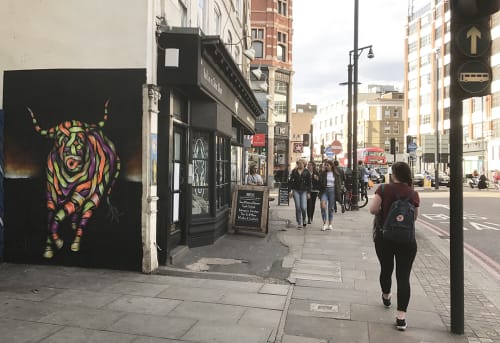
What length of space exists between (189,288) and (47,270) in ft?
7.43

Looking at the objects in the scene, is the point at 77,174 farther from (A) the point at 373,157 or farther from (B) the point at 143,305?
(A) the point at 373,157

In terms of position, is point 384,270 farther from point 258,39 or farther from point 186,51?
point 258,39

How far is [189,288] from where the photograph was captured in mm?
5727

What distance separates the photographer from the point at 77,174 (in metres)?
6.57

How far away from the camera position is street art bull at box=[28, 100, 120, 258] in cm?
652

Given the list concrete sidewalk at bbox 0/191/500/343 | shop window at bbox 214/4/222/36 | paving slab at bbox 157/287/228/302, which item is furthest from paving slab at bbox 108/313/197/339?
shop window at bbox 214/4/222/36

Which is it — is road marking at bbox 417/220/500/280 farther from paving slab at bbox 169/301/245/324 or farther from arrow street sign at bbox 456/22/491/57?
paving slab at bbox 169/301/245/324

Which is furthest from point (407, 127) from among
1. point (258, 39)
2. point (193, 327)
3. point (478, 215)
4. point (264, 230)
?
point (193, 327)

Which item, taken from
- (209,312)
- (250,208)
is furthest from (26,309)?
(250,208)

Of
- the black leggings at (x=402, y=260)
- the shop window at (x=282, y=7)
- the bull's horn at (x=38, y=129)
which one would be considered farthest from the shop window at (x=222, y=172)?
the shop window at (x=282, y=7)

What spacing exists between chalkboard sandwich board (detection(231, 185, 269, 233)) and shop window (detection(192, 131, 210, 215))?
123 cm

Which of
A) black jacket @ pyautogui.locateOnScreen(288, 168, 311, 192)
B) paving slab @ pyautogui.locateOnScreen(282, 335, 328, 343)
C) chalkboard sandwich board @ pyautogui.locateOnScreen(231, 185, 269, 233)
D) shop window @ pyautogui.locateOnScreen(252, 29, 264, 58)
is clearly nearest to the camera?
paving slab @ pyautogui.locateOnScreen(282, 335, 328, 343)

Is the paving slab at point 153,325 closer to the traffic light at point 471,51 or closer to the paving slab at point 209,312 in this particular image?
the paving slab at point 209,312

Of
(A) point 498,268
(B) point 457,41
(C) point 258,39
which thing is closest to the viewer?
(B) point 457,41
